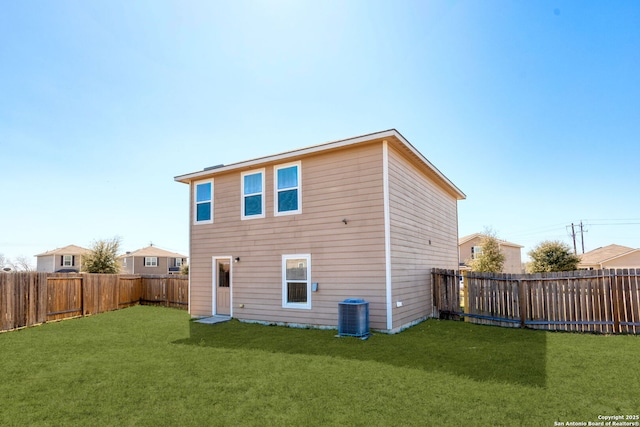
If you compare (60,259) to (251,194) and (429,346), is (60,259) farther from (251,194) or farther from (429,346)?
Answer: (429,346)

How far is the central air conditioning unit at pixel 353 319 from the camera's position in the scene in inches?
293

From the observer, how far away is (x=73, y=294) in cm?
1152

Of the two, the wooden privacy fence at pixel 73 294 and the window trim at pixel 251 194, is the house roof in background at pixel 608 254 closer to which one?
the window trim at pixel 251 194

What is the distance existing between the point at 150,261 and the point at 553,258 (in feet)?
134

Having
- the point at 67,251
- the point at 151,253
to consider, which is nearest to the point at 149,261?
the point at 151,253

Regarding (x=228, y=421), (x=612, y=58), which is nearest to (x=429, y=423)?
(x=228, y=421)

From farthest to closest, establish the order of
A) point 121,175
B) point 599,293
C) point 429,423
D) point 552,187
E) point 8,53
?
point 552,187 < point 121,175 < point 8,53 < point 599,293 < point 429,423

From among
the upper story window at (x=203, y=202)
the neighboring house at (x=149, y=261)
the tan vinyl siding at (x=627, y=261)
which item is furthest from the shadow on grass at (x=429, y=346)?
the neighboring house at (x=149, y=261)

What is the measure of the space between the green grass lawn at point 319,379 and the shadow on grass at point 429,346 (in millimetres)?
32

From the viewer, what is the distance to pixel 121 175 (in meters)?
15.8

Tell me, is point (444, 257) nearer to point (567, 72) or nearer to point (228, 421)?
point (567, 72)

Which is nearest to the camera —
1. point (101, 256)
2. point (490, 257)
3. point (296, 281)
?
point (296, 281)

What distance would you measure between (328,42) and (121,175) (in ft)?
38.5

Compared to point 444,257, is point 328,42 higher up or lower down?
higher up
